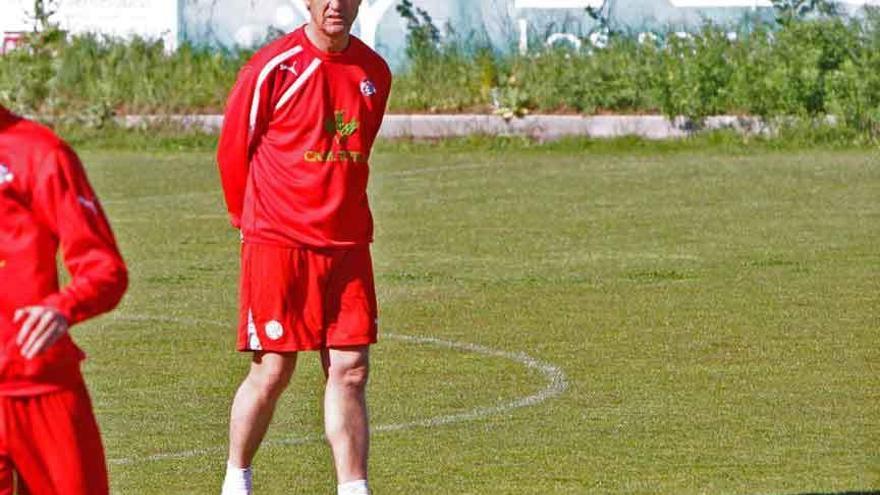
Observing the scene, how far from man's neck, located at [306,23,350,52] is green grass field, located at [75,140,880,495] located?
6.02ft

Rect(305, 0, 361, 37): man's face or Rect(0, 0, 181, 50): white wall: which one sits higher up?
Rect(305, 0, 361, 37): man's face

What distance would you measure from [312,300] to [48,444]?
2472mm

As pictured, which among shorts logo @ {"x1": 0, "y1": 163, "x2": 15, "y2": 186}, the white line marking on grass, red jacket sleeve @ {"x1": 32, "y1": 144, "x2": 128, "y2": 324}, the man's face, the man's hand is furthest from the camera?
the white line marking on grass

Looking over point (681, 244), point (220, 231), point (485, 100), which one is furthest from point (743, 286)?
point (485, 100)

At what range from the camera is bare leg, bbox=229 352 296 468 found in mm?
8203

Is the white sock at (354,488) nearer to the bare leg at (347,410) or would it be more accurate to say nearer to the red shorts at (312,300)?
the bare leg at (347,410)

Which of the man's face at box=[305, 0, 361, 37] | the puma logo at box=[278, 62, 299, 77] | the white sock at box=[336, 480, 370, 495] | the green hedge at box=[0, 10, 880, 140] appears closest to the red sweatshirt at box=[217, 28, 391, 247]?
the puma logo at box=[278, 62, 299, 77]

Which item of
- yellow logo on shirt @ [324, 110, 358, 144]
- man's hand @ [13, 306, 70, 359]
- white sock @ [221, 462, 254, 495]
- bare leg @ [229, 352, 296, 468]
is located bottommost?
white sock @ [221, 462, 254, 495]

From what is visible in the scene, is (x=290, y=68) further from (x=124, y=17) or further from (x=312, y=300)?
(x=124, y=17)

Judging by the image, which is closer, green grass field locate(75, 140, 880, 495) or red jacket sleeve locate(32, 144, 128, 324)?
red jacket sleeve locate(32, 144, 128, 324)

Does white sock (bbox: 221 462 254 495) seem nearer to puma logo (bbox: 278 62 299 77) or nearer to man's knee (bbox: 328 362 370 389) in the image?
man's knee (bbox: 328 362 370 389)

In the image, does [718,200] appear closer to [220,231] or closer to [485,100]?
[220,231]

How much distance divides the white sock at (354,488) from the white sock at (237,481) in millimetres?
441

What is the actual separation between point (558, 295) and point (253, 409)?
6.83 meters
